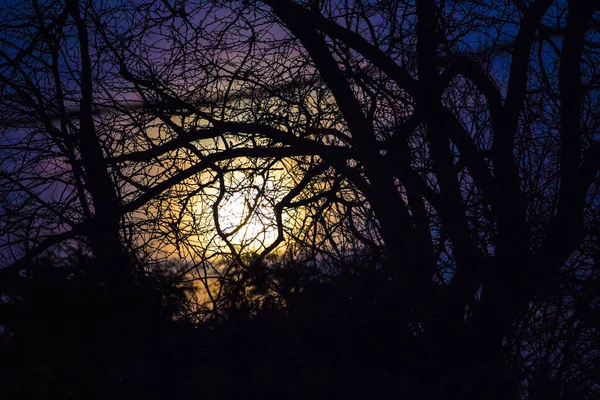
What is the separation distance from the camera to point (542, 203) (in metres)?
5.00

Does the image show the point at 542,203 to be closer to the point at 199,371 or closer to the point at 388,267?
the point at 388,267

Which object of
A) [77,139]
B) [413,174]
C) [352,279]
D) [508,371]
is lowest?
[508,371]

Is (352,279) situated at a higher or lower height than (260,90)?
lower

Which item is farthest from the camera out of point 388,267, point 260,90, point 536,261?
point 260,90

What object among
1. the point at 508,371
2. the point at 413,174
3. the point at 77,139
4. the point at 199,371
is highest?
the point at 77,139

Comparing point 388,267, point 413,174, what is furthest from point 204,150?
point 388,267

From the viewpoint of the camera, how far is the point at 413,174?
4.78m

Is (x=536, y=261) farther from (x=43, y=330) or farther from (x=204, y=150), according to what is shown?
(x=43, y=330)

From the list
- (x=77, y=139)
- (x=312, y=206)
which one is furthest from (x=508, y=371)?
(x=77, y=139)

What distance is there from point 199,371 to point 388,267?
1.38 meters

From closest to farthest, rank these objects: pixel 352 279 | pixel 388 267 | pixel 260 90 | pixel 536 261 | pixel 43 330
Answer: pixel 43 330 < pixel 352 279 < pixel 388 267 < pixel 536 261 < pixel 260 90

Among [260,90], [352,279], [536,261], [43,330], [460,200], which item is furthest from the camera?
[260,90]

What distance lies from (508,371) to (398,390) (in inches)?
30.9

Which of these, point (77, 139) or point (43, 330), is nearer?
point (43, 330)
